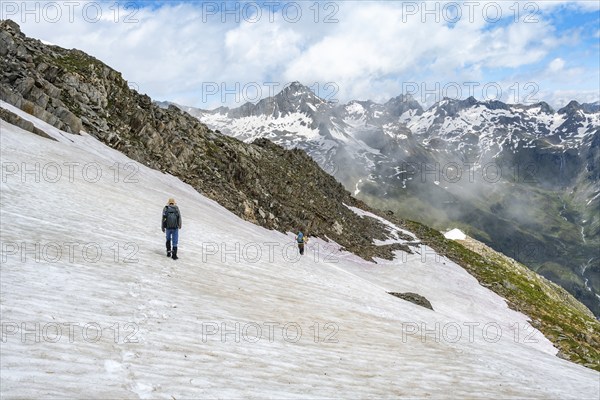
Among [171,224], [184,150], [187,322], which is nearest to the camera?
[187,322]

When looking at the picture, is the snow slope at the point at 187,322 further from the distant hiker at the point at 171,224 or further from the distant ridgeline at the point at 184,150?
the distant ridgeline at the point at 184,150

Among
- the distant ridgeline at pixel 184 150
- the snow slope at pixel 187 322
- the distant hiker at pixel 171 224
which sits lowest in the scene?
the snow slope at pixel 187 322

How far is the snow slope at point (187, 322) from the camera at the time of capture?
1031 centimetres

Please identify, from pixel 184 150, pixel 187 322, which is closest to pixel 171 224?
pixel 187 322

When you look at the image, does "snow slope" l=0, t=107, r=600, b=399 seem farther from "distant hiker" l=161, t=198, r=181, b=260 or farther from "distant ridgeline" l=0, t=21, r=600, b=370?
"distant ridgeline" l=0, t=21, r=600, b=370

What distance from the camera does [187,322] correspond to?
14.6 m

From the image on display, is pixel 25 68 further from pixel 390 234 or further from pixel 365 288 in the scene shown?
pixel 390 234

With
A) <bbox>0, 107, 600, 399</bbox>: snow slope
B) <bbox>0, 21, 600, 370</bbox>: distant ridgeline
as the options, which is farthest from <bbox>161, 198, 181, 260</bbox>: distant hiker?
<bbox>0, 21, 600, 370</bbox>: distant ridgeline

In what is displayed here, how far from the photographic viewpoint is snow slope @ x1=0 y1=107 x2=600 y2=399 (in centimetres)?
1031

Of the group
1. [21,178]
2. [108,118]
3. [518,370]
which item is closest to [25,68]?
[108,118]

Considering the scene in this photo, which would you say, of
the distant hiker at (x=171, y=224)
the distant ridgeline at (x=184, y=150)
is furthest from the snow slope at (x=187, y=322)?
the distant ridgeline at (x=184, y=150)

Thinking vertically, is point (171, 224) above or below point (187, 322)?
above

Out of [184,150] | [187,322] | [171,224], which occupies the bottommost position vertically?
[187,322]

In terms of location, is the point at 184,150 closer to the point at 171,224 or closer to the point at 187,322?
the point at 171,224
